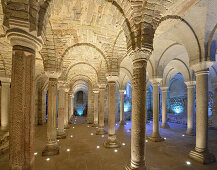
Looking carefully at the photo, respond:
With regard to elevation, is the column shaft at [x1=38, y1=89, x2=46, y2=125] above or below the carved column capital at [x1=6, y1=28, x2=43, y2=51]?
below

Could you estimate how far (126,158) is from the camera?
17.4 feet

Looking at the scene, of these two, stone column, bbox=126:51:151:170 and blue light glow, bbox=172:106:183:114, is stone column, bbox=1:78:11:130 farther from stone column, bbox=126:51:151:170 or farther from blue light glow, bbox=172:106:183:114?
blue light glow, bbox=172:106:183:114

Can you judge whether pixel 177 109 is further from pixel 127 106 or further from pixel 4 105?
pixel 4 105

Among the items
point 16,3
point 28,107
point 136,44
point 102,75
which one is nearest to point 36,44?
point 16,3

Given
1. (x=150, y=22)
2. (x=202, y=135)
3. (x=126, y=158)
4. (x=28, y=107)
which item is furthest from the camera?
(x=126, y=158)

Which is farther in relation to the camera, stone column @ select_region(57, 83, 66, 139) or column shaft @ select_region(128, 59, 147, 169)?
stone column @ select_region(57, 83, 66, 139)

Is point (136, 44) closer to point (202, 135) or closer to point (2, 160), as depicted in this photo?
point (202, 135)

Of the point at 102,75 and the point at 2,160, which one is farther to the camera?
the point at 102,75

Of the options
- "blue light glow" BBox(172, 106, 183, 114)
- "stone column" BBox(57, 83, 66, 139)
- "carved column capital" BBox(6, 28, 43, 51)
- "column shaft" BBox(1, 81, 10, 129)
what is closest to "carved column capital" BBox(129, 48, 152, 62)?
"carved column capital" BBox(6, 28, 43, 51)

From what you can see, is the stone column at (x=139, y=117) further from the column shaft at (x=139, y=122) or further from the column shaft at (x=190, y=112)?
the column shaft at (x=190, y=112)

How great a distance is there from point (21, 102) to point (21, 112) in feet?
0.59

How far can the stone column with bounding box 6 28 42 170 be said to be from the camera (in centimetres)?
243

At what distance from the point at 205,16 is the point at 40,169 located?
7.41 metres

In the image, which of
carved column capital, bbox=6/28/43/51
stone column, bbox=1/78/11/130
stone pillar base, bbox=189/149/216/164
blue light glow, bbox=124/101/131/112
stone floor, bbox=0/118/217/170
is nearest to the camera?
carved column capital, bbox=6/28/43/51
